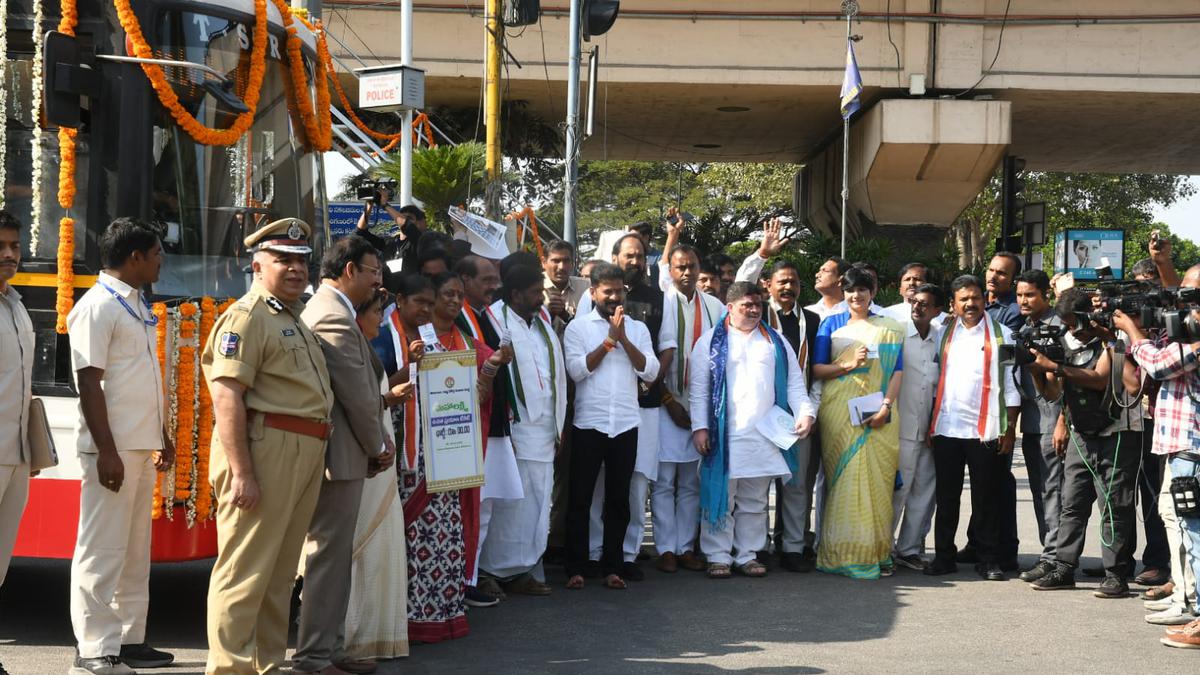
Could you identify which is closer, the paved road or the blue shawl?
the paved road

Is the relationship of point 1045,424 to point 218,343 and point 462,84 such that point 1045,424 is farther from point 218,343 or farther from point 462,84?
point 462,84

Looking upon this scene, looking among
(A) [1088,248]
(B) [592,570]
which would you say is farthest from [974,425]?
(A) [1088,248]

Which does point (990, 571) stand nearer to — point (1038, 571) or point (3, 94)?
point (1038, 571)

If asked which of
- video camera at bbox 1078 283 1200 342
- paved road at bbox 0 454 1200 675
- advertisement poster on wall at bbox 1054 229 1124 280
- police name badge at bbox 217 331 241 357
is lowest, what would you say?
paved road at bbox 0 454 1200 675

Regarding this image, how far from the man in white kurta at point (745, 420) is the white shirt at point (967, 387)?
0.93 meters

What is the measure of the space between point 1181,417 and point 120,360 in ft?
17.2

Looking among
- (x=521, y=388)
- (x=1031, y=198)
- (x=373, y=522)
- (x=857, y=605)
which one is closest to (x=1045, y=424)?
(x=857, y=605)

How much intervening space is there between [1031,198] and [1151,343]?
3132cm

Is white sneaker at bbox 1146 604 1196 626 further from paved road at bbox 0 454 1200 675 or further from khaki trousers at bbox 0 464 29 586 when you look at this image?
khaki trousers at bbox 0 464 29 586

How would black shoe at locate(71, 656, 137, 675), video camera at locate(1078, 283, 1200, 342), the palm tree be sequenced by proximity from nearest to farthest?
black shoe at locate(71, 656, 137, 675)
video camera at locate(1078, 283, 1200, 342)
the palm tree

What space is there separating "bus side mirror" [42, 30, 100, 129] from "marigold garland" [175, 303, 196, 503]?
984 millimetres

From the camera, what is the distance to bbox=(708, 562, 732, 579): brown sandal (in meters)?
8.79

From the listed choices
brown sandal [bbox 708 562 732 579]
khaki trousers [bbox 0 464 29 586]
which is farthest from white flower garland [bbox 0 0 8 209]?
brown sandal [bbox 708 562 732 579]

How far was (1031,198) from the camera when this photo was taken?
3691 cm
